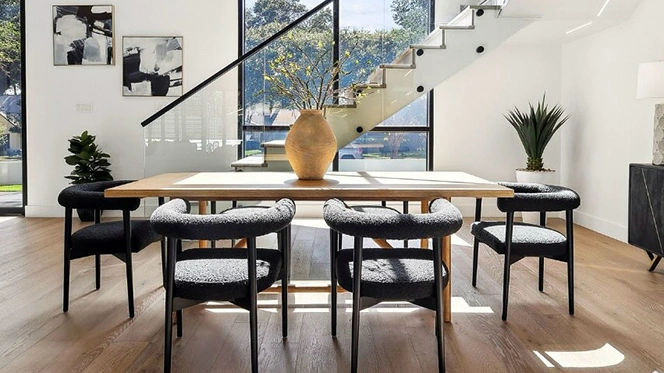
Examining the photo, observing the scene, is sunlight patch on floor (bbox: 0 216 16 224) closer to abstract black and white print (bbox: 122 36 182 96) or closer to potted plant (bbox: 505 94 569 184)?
abstract black and white print (bbox: 122 36 182 96)

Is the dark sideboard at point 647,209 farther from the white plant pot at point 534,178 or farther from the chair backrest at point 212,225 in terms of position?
the chair backrest at point 212,225

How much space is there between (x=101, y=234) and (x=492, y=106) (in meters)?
4.80

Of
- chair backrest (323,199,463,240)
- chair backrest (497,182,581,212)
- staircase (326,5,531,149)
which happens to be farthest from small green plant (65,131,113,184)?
chair backrest (323,199,463,240)

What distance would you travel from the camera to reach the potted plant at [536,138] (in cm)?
604

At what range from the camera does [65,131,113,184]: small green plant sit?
6242mm

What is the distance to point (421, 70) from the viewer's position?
204 inches

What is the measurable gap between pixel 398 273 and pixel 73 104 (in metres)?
5.50

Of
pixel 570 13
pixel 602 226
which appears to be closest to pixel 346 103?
pixel 570 13

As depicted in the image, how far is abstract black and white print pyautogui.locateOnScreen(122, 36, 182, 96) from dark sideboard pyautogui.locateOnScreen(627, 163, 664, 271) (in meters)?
4.63

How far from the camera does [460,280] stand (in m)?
3.85

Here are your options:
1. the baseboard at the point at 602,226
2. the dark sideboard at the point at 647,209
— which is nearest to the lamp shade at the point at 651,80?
the dark sideboard at the point at 647,209

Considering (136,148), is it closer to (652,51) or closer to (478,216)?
(478,216)

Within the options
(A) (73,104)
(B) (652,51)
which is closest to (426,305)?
(B) (652,51)

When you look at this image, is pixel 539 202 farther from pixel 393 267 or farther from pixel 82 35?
pixel 82 35
